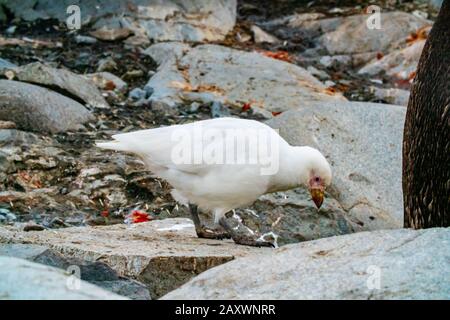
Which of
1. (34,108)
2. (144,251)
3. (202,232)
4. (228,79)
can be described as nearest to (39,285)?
(144,251)

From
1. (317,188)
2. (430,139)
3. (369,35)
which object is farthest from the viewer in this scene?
(369,35)

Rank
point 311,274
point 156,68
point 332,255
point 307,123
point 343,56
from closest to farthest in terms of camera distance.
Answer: point 311,274
point 332,255
point 307,123
point 156,68
point 343,56

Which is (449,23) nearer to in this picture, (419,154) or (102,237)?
(419,154)

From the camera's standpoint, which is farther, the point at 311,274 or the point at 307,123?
the point at 307,123

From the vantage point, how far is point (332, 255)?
381 centimetres

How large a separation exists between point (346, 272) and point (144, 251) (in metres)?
1.93

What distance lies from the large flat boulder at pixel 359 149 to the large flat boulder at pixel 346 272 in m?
3.52

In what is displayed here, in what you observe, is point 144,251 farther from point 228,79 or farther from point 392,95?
point 392,95

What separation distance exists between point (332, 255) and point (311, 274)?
27cm

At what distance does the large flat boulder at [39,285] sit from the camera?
2992mm

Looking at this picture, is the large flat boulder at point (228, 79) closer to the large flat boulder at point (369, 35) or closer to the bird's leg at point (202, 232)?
the large flat boulder at point (369, 35)

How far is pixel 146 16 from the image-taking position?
38.8ft

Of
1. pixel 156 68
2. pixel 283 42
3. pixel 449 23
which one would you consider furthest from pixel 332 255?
pixel 283 42

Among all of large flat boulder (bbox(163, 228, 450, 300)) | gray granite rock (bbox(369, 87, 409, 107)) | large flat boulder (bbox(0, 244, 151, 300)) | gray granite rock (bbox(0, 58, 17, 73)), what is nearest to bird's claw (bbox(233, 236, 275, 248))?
large flat boulder (bbox(0, 244, 151, 300))
